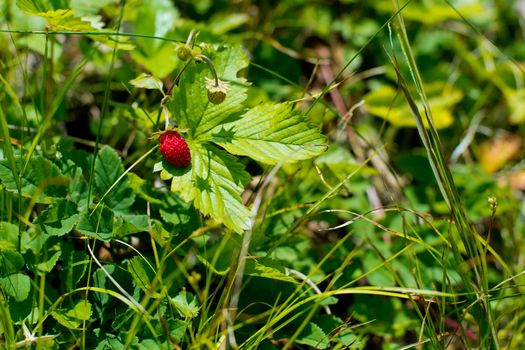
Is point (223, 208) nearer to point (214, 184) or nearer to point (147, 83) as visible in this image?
point (214, 184)

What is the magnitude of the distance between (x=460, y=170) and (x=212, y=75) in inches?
44.9

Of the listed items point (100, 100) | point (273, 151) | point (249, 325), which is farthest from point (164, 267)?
point (100, 100)

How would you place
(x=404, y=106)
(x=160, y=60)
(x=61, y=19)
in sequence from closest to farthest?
(x=61, y=19) → (x=160, y=60) → (x=404, y=106)

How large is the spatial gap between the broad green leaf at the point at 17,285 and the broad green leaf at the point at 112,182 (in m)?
0.25

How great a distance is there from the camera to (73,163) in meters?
1.42

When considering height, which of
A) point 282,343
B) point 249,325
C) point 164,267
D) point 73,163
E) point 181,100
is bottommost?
point 282,343

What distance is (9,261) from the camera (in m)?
1.28

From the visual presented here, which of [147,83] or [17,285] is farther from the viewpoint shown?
[147,83]

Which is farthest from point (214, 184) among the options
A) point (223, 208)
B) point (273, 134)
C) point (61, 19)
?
point (61, 19)

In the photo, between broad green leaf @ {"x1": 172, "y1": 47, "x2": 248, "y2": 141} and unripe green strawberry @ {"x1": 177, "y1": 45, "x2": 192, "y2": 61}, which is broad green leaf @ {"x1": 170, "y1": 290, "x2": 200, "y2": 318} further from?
unripe green strawberry @ {"x1": 177, "y1": 45, "x2": 192, "y2": 61}

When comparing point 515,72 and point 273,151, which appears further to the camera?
point 515,72

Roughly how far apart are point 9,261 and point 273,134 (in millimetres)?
646

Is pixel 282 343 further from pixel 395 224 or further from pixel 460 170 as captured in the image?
pixel 460 170

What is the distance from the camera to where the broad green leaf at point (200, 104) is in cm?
140
